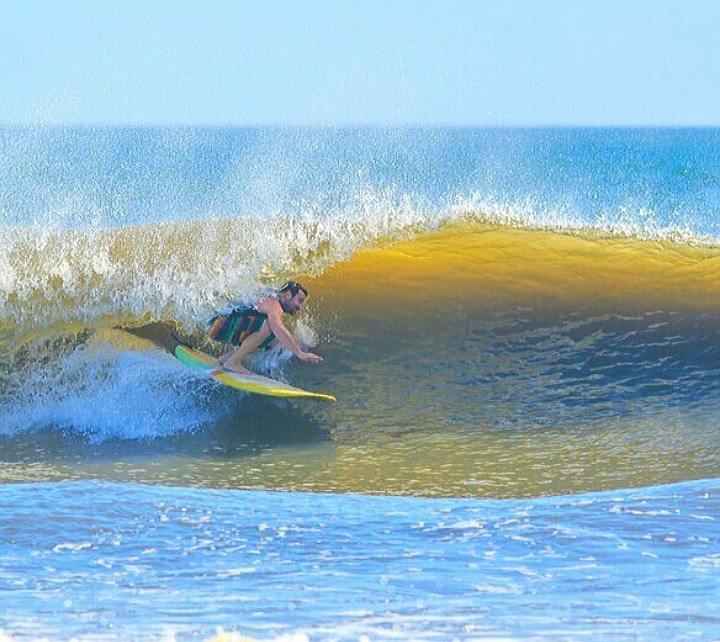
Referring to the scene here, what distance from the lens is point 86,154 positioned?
178ft

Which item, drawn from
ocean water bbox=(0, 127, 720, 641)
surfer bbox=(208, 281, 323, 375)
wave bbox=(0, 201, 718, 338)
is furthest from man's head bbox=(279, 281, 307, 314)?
wave bbox=(0, 201, 718, 338)

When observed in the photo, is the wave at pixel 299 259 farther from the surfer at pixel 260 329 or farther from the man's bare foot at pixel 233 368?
the man's bare foot at pixel 233 368

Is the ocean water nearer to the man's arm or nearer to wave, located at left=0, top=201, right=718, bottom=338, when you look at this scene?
wave, located at left=0, top=201, right=718, bottom=338

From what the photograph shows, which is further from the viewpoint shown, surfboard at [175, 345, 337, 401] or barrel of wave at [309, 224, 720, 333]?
barrel of wave at [309, 224, 720, 333]

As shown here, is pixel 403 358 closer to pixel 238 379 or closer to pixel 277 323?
pixel 277 323

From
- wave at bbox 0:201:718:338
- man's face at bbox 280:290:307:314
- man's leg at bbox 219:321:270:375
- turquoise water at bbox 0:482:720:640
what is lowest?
turquoise water at bbox 0:482:720:640

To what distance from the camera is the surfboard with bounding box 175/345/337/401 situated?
26.1 feet

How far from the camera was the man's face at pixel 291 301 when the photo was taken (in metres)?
8.46

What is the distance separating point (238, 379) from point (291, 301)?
28.1 inches

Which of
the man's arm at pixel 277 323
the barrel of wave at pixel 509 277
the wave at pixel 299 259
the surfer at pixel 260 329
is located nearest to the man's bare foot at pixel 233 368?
the surfer at pixel 260 329

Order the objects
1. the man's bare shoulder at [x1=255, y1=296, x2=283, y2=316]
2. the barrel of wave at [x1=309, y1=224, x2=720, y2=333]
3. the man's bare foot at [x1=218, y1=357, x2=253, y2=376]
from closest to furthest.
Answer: the man's bare foot at [x1=218, y1=357, x2=253, y2=376] < the man's bare shoulder at [x1=255, y1=296, x2=283, y2=316] < the barrel of wave at [x1=309, y1=224, x2=720, y2=333]

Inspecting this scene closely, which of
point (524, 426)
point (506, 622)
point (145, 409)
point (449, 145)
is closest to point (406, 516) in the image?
point (506, 622)

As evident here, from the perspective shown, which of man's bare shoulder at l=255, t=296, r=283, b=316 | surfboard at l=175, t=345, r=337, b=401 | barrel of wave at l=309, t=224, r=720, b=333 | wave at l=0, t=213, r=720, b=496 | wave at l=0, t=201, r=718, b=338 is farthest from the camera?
barrel of wave at l=309, t=224, r=720, b=333

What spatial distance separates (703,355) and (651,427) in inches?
63.3
